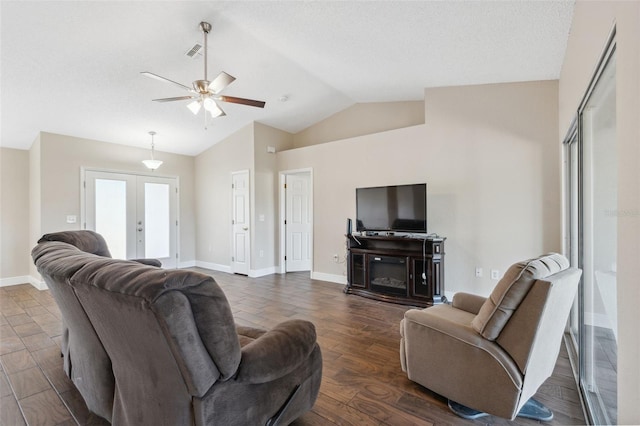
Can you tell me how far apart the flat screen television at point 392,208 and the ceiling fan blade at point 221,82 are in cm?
249

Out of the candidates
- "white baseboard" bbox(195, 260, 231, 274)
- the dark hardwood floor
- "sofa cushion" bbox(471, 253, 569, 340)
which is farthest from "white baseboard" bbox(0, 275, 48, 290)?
"sofa cushion" bbox(471, 253, 569, 340)

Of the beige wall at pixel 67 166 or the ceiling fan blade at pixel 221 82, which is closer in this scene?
the ceiling fan blade at pixel 221 82

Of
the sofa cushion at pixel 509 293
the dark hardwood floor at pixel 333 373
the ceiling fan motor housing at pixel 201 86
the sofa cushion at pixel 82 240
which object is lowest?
the dark hardwood floor at pixel 333 373

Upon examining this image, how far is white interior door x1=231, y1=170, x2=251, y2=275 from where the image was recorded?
5672 millimetres

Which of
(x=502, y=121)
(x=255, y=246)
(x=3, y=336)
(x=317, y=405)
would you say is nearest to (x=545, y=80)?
(x=502, y=121)

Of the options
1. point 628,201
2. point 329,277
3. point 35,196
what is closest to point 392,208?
point 329,277

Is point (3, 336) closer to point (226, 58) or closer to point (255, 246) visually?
point (255, 246)

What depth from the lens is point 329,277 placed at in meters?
5.17

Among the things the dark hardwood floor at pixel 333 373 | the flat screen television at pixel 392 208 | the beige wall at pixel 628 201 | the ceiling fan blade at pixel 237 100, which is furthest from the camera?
the flat screen television at pixel 392 208

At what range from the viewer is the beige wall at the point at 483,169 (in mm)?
3426

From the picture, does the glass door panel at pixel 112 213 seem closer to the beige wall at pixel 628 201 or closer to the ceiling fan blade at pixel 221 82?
the ceiling fan blade at pixel 221 82

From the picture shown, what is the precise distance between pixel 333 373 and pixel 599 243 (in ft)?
6.43

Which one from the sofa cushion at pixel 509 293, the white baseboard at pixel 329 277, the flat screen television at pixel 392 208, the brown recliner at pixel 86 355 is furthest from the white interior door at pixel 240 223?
the sofa cushion at pixel 509 293

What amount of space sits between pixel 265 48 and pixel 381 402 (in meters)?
3.92
